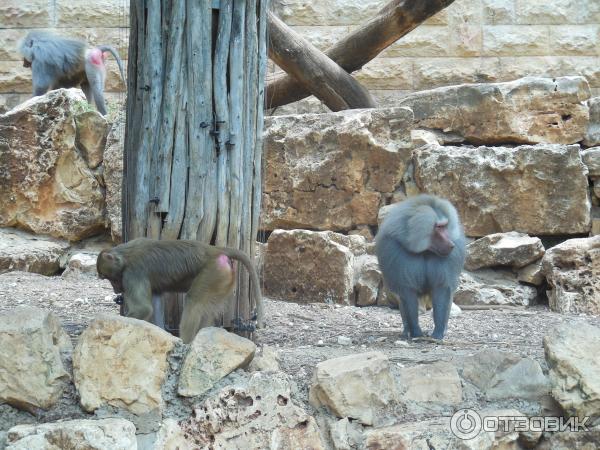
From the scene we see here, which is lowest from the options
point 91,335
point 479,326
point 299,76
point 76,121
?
point 479,326

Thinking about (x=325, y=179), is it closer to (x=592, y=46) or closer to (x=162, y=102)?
(x=162, y=102)

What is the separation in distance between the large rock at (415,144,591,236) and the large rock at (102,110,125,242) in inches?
109

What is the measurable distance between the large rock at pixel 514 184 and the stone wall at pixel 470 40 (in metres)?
2.69

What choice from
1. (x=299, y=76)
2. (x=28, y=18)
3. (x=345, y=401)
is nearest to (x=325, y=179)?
(x=299, y=76)

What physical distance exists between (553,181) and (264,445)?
4802mm

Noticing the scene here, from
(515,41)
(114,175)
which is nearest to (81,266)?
(114,175)

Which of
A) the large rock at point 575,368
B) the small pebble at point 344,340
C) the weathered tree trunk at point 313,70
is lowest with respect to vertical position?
the small pebble at point 344,340

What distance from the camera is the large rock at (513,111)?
27.0ft

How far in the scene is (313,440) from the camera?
3.77 m

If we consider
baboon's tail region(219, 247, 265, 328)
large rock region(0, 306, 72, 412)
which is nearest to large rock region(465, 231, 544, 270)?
baboon's tail region(219, 247, 265, 328)

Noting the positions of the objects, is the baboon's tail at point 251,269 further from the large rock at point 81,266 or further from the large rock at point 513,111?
the large rock at point 513,111

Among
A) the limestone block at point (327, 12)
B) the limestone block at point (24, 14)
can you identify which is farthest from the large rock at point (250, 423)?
the limestone block at point (24, 14)

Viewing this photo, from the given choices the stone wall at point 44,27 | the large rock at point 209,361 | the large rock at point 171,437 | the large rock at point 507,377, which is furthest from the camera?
the stone wall at point 44,27

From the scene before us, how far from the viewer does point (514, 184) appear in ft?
25.3
